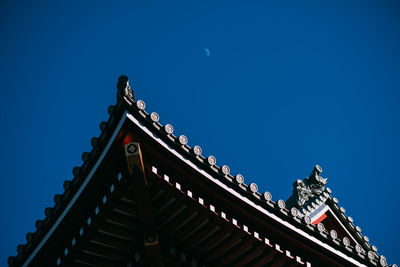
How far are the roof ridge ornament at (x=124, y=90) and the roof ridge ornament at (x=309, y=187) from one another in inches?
315

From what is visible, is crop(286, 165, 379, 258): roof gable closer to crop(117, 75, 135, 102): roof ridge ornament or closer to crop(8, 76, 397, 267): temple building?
crop(8, 76, 397, 267): temple building

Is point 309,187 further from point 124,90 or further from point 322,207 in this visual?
point 124,90

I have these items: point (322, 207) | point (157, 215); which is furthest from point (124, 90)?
point (322, 207)

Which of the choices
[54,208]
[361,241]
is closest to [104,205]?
[54,208]

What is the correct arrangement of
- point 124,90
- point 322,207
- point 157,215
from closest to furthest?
point 124,90, point 157,215, point 322,207

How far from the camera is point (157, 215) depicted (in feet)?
33.0

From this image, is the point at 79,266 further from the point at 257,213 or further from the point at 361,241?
the point at 361,241

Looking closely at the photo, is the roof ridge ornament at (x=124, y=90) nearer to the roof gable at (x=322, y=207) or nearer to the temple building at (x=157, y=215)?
the temple building at (x=157, y=215)

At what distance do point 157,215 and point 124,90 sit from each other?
2649 mm

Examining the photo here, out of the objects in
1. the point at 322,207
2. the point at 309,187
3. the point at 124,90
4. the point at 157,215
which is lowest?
the point at 157,215

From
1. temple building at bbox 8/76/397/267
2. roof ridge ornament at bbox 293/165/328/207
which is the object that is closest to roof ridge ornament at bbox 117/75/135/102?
temple building at bbox 8/76/397/267

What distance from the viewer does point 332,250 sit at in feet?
35.6

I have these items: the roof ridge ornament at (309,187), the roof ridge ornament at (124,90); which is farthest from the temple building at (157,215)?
the roof ridge ornament at (309,187)

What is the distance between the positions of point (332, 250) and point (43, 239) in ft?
20.2
